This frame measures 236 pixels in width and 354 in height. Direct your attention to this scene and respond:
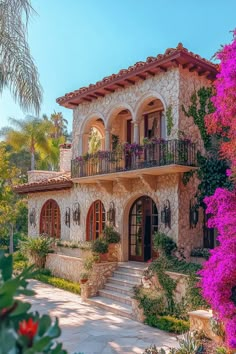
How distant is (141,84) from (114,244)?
681cm

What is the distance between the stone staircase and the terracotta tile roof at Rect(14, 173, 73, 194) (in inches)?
216

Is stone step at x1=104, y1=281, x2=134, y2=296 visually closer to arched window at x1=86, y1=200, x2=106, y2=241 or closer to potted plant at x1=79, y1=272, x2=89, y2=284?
potted plant at x1=79, y1=272, x2=89, y2=284

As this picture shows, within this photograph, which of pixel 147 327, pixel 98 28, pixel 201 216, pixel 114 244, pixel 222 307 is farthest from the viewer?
pixel 114 244

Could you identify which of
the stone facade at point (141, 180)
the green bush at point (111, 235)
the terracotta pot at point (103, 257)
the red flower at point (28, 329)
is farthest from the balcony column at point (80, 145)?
the red flower at point (28, 329)

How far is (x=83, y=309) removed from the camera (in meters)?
12.1

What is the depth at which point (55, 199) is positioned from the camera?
20.3m

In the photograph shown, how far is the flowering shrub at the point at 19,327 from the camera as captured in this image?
1816 millimetres

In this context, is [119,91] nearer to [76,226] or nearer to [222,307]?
[76,226]

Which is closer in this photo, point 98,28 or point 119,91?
point 98,28

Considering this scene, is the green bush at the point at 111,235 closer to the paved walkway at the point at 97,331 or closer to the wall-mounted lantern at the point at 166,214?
the wall-mounted lantern at the point at 166,214

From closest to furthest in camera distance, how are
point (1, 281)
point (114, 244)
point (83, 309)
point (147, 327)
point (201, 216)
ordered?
point (1, 281) → point (147, 327) → point (83, 309) → point (201, 216) → point (114, 244)

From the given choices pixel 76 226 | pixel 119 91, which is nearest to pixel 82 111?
pixel 119 91

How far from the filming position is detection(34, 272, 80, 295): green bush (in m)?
14.6

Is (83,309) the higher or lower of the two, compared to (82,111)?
lower
